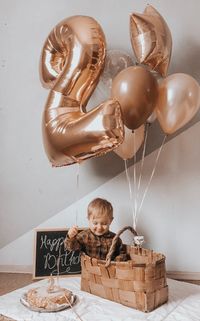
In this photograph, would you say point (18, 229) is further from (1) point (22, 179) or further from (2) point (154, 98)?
(2) point (154, 98)

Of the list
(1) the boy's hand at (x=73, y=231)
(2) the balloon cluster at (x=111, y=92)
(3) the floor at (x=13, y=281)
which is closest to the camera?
(2) the balloon cluster at (x=111, y=92)

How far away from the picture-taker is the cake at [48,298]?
38.4 inches

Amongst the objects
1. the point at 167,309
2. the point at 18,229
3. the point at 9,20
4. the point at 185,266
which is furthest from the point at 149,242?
the point at 9,20

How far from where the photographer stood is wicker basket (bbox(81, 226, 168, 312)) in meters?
0.96

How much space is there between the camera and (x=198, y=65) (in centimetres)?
129

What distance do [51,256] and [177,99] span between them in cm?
68

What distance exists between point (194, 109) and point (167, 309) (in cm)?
55

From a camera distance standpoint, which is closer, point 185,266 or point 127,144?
point 127,144

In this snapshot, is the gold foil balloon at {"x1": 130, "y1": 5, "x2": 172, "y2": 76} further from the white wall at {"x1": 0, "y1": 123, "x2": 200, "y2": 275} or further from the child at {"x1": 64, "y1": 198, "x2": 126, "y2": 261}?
the child at {"x1": 64, "y1": 198, "x2": 126, "y2": 261}

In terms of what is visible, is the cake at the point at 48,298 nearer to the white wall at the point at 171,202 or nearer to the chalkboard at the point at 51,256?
the chalkboard at the point at 51,256

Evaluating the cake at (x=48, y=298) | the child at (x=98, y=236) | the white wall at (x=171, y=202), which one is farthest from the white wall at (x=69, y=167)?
the cake at (x=48, y=298)

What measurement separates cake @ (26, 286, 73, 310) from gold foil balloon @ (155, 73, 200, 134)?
1.83ft

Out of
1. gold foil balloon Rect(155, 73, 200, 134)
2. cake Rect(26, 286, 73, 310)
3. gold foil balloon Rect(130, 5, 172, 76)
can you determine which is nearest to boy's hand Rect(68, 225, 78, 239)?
cake Rect(26, 286, 73, 310)

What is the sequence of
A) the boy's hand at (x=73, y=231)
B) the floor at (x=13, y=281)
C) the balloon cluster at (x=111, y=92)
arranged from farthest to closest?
the floor at (x=13, y=281) < the boy's hand at (x=73, y=231) < the balloon cluster at (x=111, y=92)
